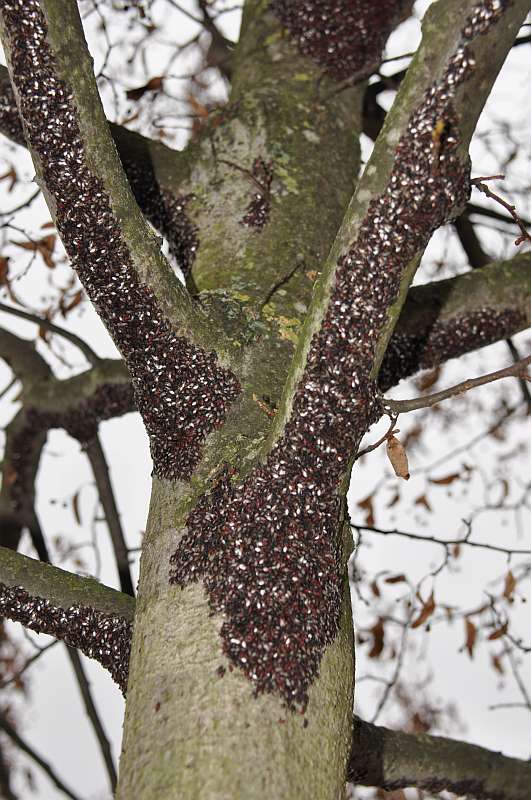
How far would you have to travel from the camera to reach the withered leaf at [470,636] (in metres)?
3.45

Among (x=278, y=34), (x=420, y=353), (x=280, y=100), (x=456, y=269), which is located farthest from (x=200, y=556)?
(x=456, y=269)

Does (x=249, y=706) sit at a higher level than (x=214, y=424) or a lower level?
lower

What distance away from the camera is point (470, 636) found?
11.4ft

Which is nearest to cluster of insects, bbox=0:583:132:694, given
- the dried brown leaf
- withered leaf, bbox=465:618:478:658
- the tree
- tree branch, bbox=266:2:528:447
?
the tree

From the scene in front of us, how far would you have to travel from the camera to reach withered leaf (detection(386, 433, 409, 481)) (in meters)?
1.85

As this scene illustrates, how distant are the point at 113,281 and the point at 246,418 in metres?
0.47

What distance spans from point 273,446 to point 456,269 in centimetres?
527

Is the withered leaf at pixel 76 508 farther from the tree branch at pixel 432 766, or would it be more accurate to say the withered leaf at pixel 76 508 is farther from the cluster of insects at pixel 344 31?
the cluster of insects at pixel 344 31

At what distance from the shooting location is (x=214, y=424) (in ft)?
6.27

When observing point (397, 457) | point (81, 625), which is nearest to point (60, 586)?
point (81, 625)

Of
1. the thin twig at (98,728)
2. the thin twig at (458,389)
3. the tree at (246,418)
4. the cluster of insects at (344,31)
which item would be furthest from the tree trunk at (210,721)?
the cluster of insects at (344,31)

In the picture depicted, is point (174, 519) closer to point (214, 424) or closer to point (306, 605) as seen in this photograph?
point (214, 424)

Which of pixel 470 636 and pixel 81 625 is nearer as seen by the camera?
pixel 81 625

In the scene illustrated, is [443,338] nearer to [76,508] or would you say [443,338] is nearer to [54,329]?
[54,329]
